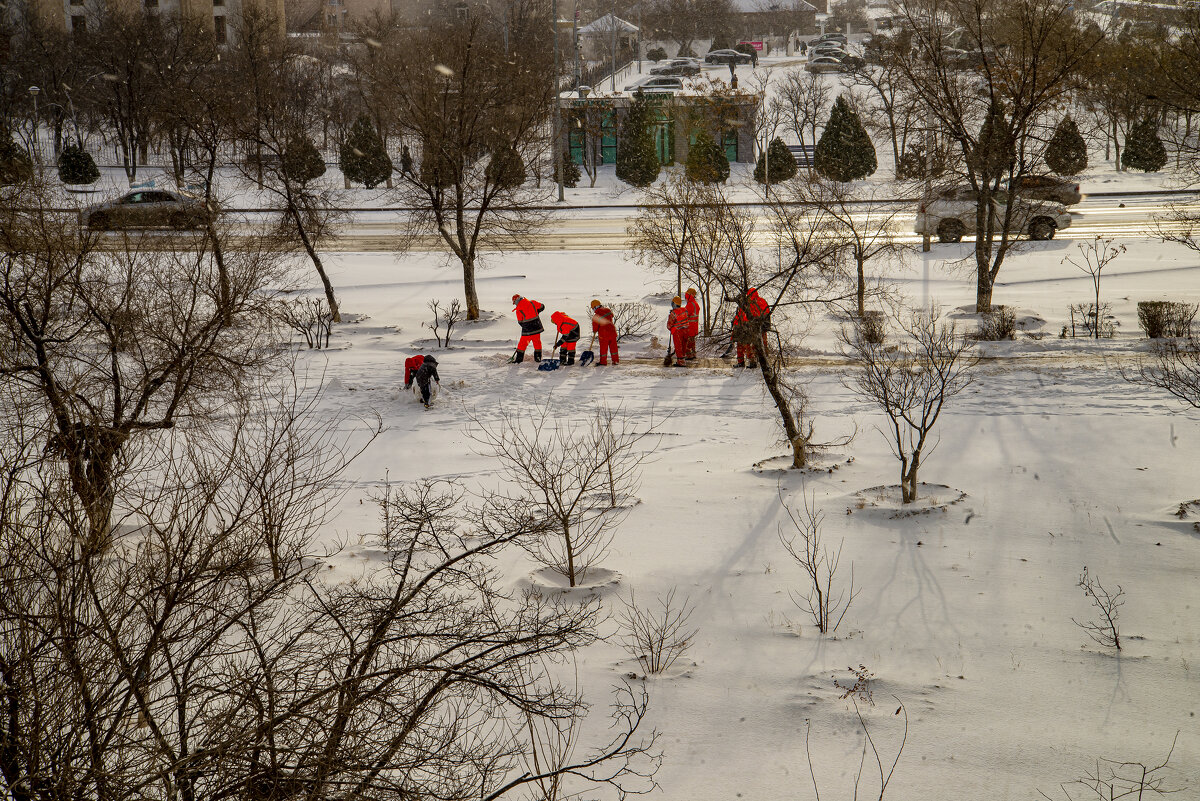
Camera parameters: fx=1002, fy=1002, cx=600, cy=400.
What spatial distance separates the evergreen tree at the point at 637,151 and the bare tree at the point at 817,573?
30127 mm

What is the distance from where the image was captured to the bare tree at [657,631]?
8344 millimetres

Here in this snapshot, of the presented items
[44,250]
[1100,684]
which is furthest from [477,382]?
[1100,684]

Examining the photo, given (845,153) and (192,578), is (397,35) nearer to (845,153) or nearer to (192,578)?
(845,153)

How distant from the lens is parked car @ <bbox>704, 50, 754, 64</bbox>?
61.8m

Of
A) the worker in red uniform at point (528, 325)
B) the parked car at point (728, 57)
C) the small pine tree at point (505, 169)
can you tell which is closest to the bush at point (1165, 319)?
the worker in red uniform at point (528, 325)

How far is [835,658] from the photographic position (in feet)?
27.5

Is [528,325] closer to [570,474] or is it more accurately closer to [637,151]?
[570,474]

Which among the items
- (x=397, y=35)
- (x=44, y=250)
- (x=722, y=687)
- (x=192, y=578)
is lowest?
(x=722, y=687)

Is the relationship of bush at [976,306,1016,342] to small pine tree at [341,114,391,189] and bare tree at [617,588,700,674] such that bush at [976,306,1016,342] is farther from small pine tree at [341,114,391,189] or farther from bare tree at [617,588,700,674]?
small pine tree at [341,114,391,189]

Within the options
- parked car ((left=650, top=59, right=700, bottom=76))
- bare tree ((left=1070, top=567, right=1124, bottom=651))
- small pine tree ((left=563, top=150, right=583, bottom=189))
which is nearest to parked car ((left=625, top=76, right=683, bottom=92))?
parked car ((left=650, top=59, right=700, bottom=76))

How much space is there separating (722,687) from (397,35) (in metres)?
60.1

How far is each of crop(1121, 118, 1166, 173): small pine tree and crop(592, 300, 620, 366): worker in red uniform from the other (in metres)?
26.8

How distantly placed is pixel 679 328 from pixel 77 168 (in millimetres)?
33217

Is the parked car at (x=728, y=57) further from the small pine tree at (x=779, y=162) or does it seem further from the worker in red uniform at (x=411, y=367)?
the worker in red uniform at (x=411, y=367)
